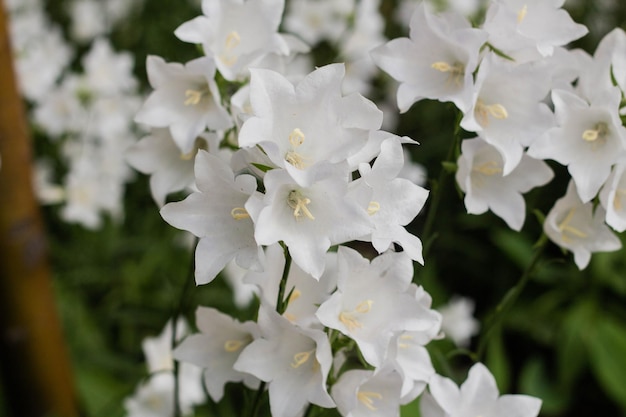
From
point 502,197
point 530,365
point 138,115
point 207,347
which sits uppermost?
point 138,115

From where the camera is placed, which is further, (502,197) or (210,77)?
(502,197)

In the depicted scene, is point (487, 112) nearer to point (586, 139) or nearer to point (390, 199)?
point (586, 139)

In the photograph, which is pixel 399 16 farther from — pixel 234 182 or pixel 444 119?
pixel 234 182

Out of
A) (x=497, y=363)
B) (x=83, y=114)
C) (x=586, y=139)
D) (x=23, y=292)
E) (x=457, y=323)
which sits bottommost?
(x=497, y=363)

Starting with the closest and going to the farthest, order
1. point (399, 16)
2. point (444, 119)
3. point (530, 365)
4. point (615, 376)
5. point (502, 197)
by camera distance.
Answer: point (502, 197)
point (615, 376)
point (530, 365)
point (399, 16)
point (444, 119)

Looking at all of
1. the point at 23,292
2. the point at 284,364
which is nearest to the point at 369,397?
the point at 284,364

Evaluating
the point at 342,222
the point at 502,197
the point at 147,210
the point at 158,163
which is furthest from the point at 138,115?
the point at 147,210

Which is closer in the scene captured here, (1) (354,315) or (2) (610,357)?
(1) (354,315)
